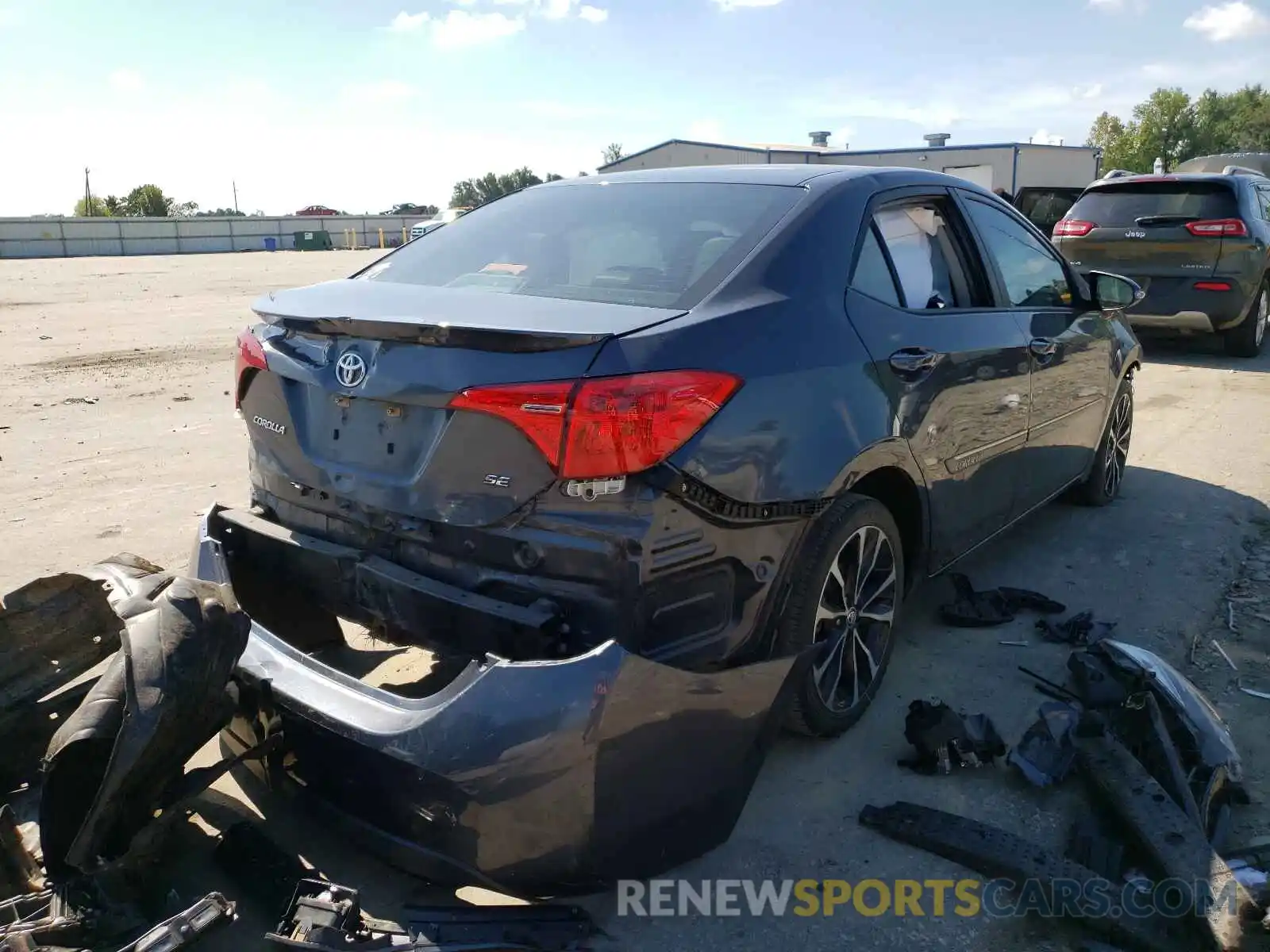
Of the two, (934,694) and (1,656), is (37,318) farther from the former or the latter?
(934,694)

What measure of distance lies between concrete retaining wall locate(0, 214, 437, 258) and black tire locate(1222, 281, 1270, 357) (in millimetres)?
35832

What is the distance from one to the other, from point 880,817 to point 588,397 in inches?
62.3

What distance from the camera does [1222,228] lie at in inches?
393

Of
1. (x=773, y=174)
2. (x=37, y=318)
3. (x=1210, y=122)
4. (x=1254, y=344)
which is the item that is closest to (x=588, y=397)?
(x=773, y=174)

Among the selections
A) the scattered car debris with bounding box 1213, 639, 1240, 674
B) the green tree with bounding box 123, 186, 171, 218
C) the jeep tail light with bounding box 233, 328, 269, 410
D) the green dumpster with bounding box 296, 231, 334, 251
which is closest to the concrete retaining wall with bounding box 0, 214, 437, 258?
the green dumpster with bounding box 296, 231, 334, 251

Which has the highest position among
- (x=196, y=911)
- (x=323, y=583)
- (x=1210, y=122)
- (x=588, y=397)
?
(x=1210, y=122)

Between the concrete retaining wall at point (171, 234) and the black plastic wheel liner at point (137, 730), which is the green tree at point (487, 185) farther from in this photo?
the black plastic wheel liner at point (137, 730)

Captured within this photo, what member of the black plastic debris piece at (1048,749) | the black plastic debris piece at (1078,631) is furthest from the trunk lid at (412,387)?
the black plastic debris piece at (1078,631)

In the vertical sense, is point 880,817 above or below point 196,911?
below

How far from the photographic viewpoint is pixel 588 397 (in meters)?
2.29

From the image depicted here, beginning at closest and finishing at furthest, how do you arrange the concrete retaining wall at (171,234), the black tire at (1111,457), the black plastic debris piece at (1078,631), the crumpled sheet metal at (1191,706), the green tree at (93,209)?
the crumpled sheet metal at (1191,706) → the black plastic debris piece at (1078,631) → the black tire at (1111,457) → the concrete retaining wall at (171,234) → the green tree at (93,209)

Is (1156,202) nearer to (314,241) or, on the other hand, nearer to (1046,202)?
(1046,202)

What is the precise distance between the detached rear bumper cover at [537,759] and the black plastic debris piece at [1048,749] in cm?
Result: 109

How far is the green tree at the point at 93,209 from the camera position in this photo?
77.1 metres
